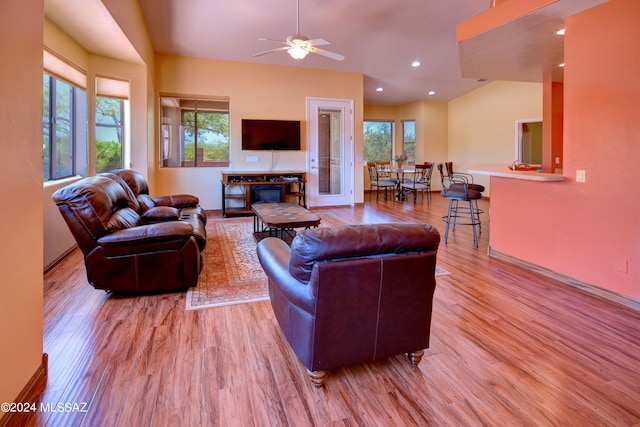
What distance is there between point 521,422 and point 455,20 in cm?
608

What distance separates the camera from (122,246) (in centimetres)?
291

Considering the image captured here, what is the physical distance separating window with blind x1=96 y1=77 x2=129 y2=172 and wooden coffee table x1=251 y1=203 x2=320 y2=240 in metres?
2.51

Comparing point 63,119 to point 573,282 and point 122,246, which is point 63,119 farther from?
point 573,282

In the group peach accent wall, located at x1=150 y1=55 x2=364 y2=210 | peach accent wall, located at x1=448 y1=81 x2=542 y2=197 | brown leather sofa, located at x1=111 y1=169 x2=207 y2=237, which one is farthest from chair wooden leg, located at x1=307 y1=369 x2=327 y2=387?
peach accent wall, located at x1=448 y1=81 x2=542 y2=197

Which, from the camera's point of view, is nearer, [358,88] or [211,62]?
[211,62]

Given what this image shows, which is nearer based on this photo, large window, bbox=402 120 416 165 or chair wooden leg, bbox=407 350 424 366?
chair wooden leg, bbox=407 350 424 366

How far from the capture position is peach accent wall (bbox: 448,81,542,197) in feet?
28.2

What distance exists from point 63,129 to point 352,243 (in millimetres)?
4525

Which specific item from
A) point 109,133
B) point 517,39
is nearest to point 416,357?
point 517,39

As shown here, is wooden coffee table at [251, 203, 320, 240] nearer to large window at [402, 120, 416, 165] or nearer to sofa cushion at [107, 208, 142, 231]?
sofa cushion at [107, 208, 142, 231]

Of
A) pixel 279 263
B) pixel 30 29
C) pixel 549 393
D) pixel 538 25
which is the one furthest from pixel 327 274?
pixel 538 25

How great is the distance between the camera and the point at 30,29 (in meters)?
1.70

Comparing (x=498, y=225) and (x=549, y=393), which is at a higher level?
(x=498, y=225)

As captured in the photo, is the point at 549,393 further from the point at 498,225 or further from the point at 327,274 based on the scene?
the point at 498,225
